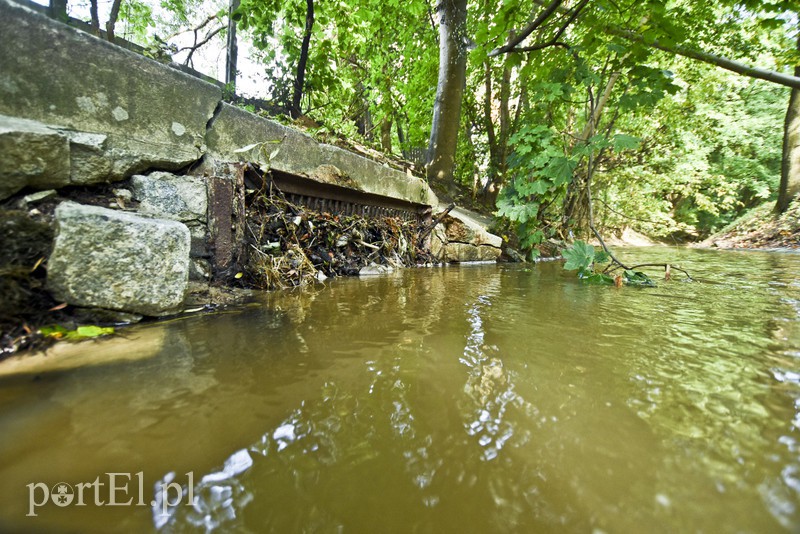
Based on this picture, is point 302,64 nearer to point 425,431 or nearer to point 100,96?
point 100,96

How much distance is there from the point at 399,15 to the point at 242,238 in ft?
17.3

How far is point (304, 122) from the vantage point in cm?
402

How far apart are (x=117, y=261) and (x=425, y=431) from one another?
1262 millimetres

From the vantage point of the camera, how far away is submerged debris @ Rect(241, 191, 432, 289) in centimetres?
210

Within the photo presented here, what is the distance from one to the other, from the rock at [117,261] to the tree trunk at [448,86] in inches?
188

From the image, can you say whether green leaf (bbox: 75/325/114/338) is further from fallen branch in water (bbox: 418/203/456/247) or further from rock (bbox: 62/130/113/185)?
fallen branch in water (bbox: 418/203/456/247)

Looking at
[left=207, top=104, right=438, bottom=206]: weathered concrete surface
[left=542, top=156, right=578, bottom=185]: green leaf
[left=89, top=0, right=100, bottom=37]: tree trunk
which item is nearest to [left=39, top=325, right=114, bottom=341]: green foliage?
[left=207, top=104, right=438, bottom=206]: weathered concrete surface

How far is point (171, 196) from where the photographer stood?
162 cm

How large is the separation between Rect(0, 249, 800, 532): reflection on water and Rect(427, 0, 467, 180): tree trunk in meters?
4.93

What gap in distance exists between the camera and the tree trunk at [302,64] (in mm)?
3568

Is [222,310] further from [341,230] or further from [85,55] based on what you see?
[341,230]

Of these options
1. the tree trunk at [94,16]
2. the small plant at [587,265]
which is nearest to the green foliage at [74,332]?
the small plant at [587,265]

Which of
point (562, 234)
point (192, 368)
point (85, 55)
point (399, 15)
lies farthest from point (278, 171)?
point (562, 234)

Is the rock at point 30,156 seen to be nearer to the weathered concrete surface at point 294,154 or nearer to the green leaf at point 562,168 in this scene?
the weathered concrete surface at point 294,154
